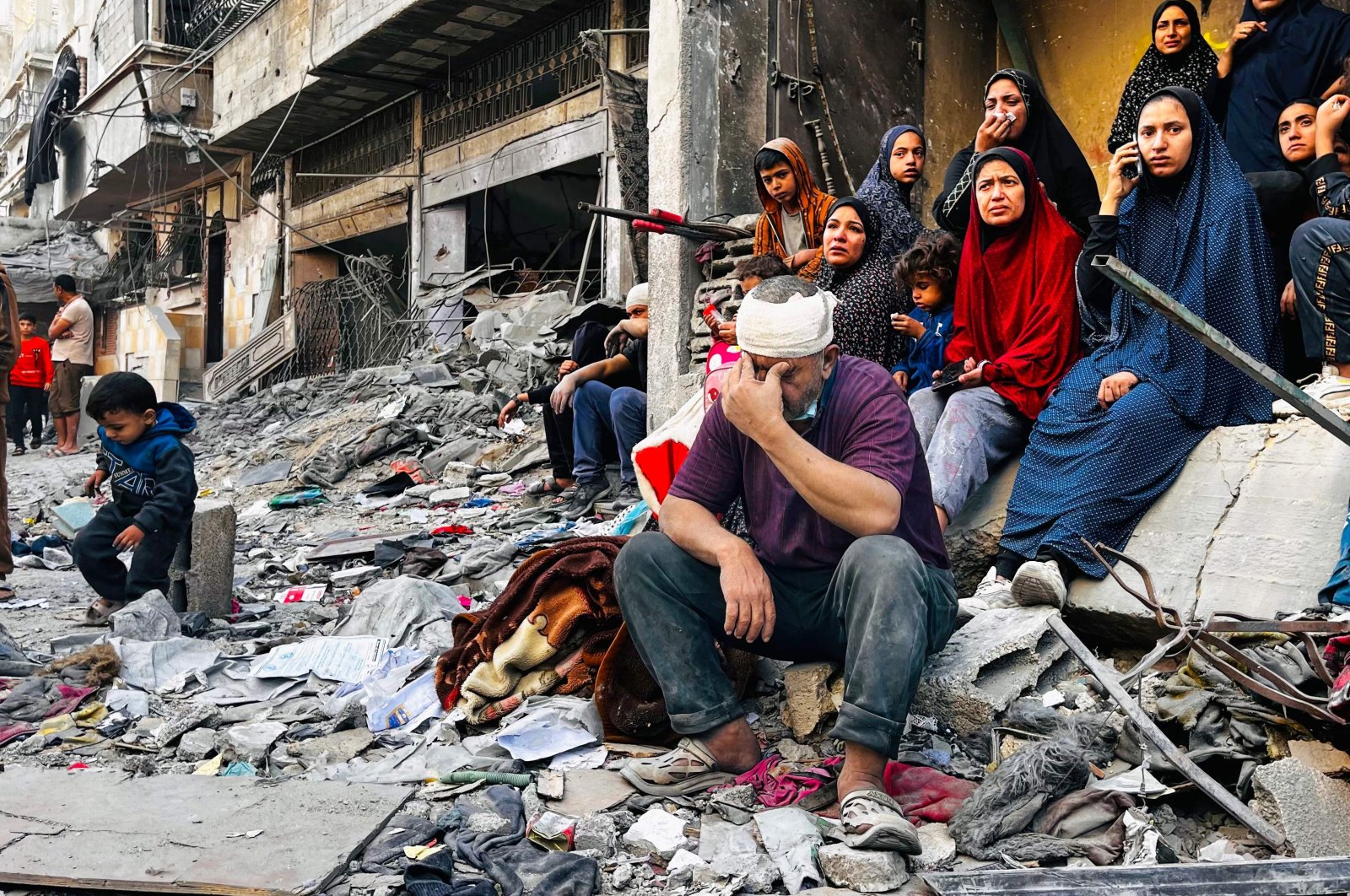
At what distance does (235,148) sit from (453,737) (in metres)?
16.6

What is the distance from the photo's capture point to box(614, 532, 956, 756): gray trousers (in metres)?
2.42

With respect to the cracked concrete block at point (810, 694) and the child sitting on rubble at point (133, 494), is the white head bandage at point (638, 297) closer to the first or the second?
the child sitting on rubble at point (133, 494)

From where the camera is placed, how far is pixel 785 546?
2807mm

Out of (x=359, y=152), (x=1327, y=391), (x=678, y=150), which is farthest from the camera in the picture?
(x=359, y=152)

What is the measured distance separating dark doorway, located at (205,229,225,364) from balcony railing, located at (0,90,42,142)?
9185 millimetres

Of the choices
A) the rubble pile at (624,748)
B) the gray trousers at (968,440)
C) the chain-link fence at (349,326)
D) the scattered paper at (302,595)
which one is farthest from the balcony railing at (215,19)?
the gray trousers at (968,440)

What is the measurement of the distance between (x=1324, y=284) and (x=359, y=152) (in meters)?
14.2

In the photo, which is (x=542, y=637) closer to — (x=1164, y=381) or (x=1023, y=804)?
(x=1023, y=804)

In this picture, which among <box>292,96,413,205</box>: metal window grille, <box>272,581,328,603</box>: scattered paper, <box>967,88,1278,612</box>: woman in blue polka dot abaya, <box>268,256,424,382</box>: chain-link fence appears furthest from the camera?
<box>292,96,413,205</box>: metal window grille

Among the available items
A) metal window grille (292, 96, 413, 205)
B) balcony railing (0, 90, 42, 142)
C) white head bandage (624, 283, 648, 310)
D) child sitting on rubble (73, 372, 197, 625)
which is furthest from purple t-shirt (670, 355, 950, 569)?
balcony railing (0, 90, 42, 142)

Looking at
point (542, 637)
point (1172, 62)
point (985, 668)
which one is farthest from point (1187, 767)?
point (1172, 62)

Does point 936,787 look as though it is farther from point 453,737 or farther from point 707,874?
point 453,737

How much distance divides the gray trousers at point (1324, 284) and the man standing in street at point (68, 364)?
40.4 feet

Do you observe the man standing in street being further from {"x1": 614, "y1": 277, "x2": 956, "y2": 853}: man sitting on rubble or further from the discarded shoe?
{"x1": 614, "y1": 277, "x2": 956, "y2": 853}: man sitting on rubble
